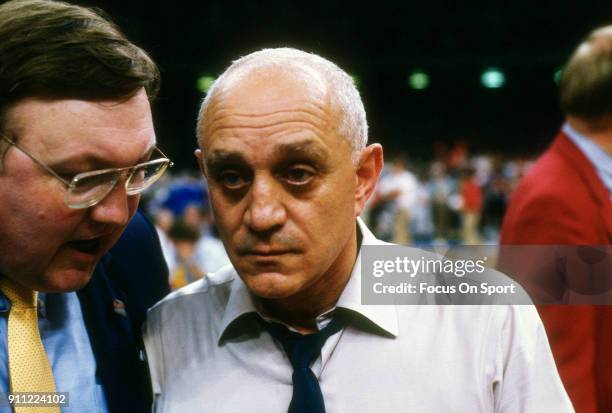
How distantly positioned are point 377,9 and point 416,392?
12.7 metres

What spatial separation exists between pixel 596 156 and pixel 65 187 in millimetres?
1391

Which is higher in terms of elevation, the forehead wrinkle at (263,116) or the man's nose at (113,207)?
the forehead wrinkle at (263,116)

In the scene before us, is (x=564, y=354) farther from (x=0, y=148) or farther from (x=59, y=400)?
(x=0, y=148)

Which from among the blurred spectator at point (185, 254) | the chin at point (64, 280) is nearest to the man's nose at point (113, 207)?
the chin at point (64, 280)

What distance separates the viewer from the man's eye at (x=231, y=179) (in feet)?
4.42

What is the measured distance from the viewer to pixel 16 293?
139cm

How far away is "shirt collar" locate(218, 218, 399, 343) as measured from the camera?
1454 millimetres

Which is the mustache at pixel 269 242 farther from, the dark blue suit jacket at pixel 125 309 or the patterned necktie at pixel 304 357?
the dark blue suit jacket at pixel 125 309

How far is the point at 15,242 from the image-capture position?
1.29 meters

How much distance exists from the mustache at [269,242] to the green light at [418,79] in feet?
46.4

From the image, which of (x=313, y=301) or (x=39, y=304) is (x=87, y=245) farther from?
(x=313, y=301)

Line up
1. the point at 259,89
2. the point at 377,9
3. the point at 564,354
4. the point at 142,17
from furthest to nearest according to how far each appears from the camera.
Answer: the point at 377,9 < the point at 142,17 < the point at 564,354 < the point at 259,89

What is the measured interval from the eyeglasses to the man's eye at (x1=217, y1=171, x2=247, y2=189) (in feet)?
0.49

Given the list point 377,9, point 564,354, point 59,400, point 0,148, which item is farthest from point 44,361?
point 377,9
